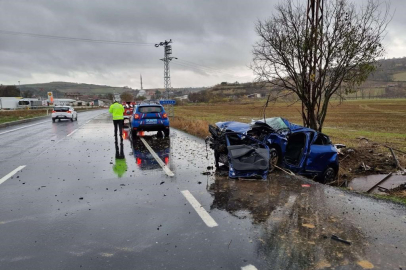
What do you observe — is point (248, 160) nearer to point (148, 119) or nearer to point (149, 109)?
point (148, 119)

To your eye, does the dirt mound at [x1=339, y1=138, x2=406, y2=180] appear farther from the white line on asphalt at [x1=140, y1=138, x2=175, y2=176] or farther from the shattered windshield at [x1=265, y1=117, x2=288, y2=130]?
the white line on asphalt at [x1=140, y1=138, x2=175, y2=176]

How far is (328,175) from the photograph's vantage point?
8.01m

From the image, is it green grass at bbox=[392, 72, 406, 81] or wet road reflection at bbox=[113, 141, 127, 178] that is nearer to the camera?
wet road reflection at bbox=[113, 141, 127, 178]

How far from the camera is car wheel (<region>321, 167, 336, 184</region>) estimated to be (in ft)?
25.9

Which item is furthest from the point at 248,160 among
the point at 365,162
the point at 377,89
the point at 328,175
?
the point at 377,89

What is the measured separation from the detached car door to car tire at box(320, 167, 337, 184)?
0.12 meters

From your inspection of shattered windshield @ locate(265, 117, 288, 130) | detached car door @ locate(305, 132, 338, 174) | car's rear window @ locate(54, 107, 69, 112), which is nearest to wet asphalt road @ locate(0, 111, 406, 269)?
detached car door @ locate(305, 132, 338, 174)

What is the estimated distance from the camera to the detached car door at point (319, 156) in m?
7.68

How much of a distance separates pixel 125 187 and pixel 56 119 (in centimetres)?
2602

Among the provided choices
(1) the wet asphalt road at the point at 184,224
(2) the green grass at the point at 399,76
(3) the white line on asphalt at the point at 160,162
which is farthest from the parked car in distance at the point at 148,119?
(2) the green grass at the point at 399,76

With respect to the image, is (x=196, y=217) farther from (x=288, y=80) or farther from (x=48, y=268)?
(x=288, y=80)

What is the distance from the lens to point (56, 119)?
28578 millimetres

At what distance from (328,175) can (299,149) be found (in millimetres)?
1051

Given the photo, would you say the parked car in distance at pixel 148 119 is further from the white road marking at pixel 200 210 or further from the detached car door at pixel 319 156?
the white road marking at pixel 200 210
